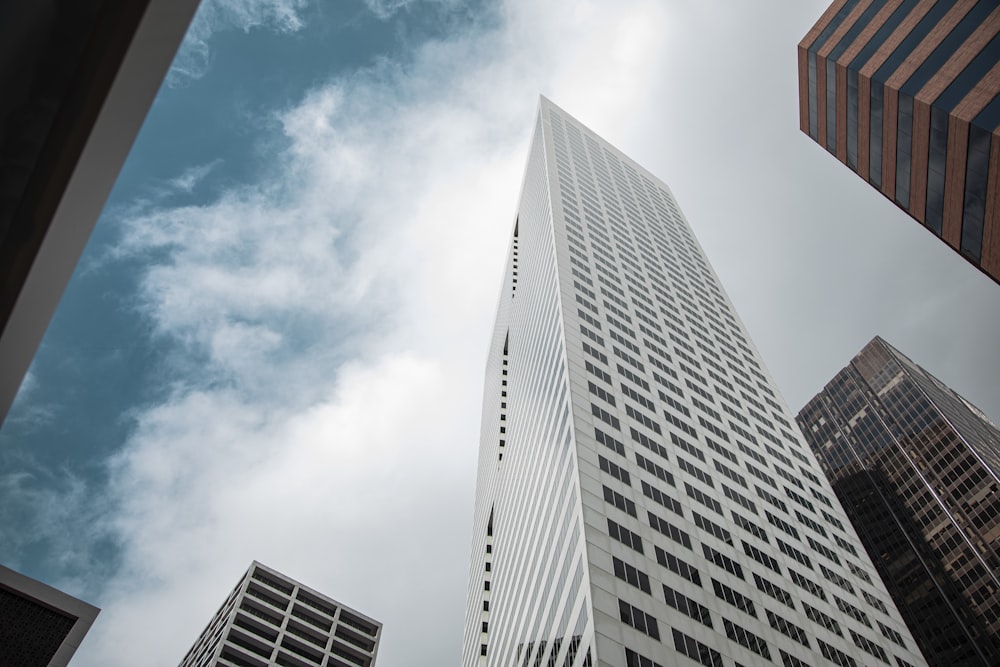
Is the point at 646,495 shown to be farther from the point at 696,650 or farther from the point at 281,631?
the point at 281,631

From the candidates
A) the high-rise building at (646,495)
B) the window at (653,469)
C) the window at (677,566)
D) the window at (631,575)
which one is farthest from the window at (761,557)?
the window at (631,575)

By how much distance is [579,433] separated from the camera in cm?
6406

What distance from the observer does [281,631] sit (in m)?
101

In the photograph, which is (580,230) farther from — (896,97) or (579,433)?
(896,97)

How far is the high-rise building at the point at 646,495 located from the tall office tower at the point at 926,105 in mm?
33281

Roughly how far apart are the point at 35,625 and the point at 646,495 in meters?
48.4

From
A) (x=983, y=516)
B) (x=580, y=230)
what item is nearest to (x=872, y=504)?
(x=983, y=516)

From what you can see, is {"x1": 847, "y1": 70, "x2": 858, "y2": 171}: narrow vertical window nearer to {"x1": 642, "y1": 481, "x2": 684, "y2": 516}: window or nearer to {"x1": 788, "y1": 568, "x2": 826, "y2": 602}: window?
{"x1": 642, "y1": 481, "x2": 684, "y2": 516}: window

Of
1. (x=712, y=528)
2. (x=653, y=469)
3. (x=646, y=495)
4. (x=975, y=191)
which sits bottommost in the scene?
(x=975, y=191)

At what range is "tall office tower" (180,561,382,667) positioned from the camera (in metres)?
96.2

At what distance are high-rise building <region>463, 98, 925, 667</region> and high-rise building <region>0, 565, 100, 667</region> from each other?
31.9 meters

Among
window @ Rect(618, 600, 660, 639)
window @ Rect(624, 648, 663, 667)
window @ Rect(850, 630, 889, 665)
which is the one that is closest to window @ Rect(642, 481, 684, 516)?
window @ Rect(618, 600, 660, 639)

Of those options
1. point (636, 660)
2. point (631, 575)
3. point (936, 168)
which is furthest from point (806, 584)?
point (936, 168)

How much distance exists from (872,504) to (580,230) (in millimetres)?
113478
